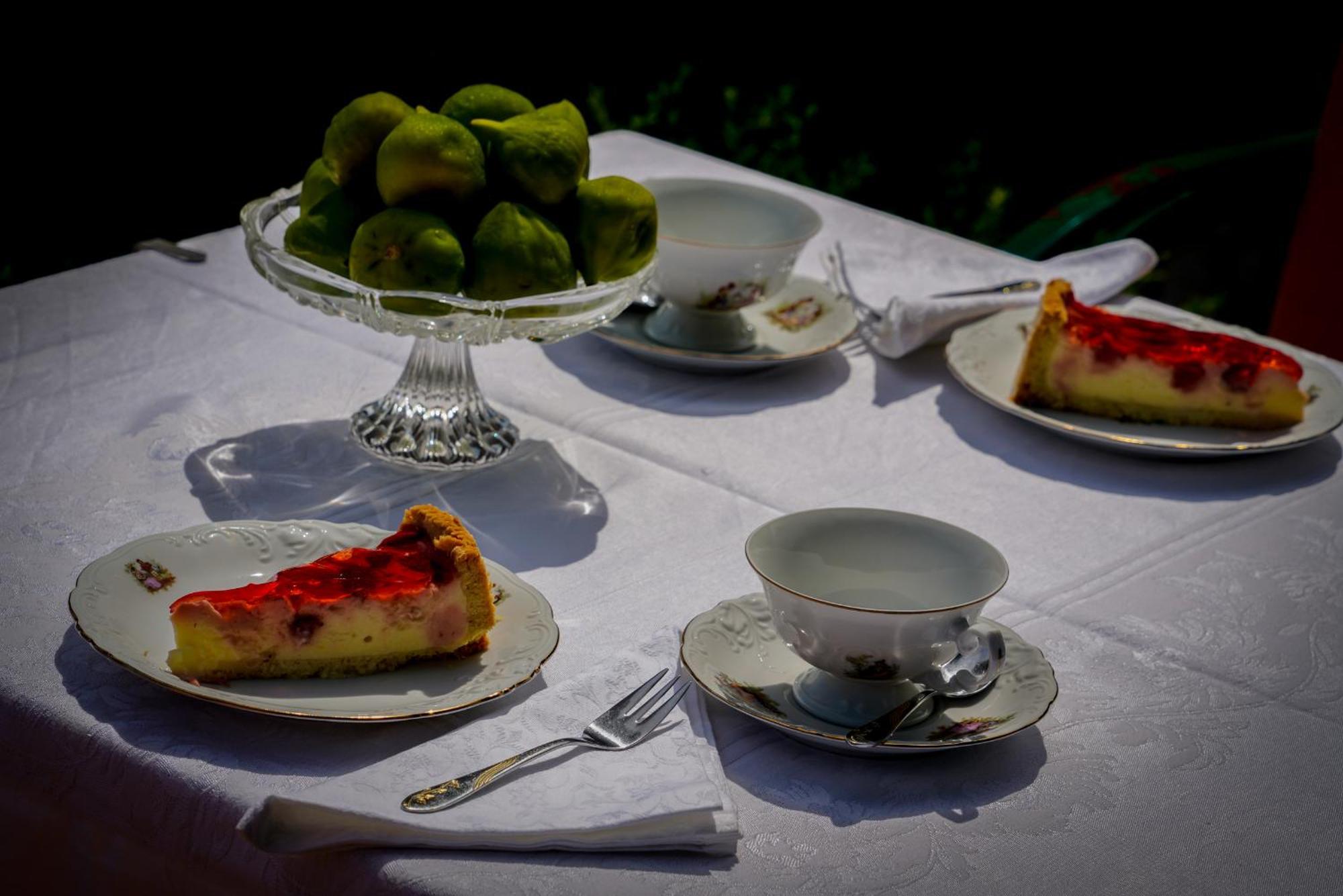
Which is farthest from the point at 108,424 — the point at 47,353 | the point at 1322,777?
the point at 1322,777

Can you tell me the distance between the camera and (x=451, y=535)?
0.89m

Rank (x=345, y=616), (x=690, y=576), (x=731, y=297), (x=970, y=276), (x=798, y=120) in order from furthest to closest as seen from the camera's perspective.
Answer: (x=798, y=120)
(x=970, y=276)
(x=731, y=297)
(x=690, y=576)
(x=345, y=616)

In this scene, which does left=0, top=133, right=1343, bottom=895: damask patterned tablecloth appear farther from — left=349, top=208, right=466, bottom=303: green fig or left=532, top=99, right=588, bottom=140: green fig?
left=532, top=99, right=588, bottom=140: green fig

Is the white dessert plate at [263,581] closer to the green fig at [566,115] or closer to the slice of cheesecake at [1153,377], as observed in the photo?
the green fig at [566,115]

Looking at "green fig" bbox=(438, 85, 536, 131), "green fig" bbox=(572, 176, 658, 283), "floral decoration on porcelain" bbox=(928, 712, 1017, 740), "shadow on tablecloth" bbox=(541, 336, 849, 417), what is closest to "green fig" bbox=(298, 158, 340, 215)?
"green fig" bbox=(438, 85, 536, 131)

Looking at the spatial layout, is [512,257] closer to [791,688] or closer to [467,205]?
[467,205]

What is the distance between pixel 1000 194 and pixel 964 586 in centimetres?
239

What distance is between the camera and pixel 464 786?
2.43 ft

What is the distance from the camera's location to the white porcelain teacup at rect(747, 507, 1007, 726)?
0.83 meters

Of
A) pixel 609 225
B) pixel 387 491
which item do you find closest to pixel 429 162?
pixel 609 225

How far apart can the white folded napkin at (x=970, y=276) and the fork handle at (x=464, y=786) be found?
2.65 ft

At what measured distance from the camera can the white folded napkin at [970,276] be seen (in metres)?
1.49

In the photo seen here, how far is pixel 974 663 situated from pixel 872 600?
0.27ft

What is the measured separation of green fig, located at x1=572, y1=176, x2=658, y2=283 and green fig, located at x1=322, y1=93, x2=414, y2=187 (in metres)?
0.17
